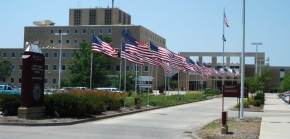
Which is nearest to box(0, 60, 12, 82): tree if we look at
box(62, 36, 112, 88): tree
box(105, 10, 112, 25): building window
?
box(62, 36, 112, 88): tree

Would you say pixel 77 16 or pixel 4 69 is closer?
pixel 4 69

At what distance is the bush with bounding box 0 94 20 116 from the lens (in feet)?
72.7

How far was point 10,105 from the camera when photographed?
2223cm

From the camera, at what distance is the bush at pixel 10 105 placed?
22.2m

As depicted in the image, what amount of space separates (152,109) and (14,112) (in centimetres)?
1409

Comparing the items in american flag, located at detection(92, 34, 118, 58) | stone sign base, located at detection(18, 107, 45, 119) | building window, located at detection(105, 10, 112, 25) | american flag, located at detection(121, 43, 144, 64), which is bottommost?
stone sign base, located at detection(18, 107, 45, 119)

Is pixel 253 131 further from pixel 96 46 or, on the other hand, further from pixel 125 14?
pixel 125 14

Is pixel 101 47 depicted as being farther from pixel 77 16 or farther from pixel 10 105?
pixel 77 16

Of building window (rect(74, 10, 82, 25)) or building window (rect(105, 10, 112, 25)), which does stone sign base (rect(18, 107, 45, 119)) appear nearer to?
building window (rect(105, 10, 112, 25))

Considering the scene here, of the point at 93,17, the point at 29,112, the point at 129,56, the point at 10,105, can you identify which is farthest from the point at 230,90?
the point at 93,17

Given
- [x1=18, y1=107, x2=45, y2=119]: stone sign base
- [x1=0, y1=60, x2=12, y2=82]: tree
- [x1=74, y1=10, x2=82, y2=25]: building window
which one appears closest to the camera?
[x1=18, y1=107, x2=45, y2=119]: stone sign base

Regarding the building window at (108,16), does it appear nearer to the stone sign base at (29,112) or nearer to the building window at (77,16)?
the building window at (77,16)

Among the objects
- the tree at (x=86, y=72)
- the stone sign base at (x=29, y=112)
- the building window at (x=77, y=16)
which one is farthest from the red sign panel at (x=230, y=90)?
the building window at (x=77, y=16)

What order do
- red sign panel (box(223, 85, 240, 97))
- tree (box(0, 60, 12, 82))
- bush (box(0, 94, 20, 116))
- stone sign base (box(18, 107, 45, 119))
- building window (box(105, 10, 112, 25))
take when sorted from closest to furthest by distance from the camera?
stone sign base (box(18, 107, 45, 119)) < bush (box(0, 94, 20, 116)) < red sign panel (box(223, 85, 240, 97)) < tree (box(0, 60, 12, 82)) < building window (box(105, 10, 112, 25))
